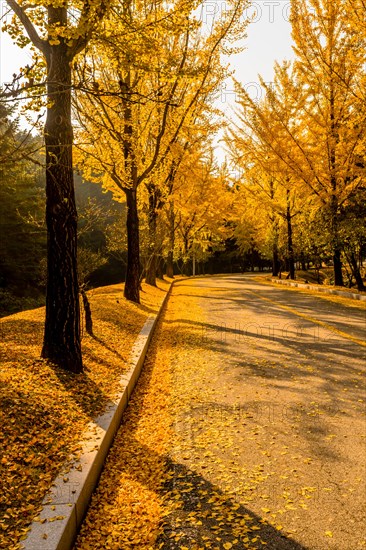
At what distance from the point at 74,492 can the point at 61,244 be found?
11.8 ft

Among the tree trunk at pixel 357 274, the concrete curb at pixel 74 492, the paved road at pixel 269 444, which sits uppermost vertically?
the tree trunk at pixel 357 274

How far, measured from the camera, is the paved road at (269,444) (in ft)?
10.4

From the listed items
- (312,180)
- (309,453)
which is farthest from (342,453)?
(312,180)

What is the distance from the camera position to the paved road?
316cm

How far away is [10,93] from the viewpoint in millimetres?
3197

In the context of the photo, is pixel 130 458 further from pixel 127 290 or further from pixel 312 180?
→ pixel 312 180

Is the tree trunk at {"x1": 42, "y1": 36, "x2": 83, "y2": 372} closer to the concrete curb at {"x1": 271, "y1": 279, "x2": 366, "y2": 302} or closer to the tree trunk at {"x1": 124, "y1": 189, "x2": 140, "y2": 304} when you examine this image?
the tree trunk at {"x1": 124, "y1": 189, "x2": 140, "y2": 304}

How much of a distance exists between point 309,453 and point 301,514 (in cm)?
103

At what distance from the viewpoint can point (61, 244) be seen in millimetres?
6207

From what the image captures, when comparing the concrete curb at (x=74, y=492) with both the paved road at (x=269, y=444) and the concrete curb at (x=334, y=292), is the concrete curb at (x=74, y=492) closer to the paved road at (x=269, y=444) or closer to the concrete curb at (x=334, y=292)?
the paved road at (x=269, y=444)

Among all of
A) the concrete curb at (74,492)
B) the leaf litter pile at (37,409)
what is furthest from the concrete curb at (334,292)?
the concrete curb at (74,492)

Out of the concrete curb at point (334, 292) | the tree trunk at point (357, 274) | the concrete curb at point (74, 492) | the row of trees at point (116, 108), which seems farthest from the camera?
→ the tree trunk at point (357, 274)

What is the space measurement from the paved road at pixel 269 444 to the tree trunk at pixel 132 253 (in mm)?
5560

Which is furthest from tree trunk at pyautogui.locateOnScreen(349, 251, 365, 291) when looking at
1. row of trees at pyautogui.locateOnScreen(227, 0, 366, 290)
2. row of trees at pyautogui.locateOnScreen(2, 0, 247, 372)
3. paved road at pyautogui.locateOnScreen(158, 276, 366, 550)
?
paved road at pyautogui.locateOnScreen(158, 276, 366, 550)
